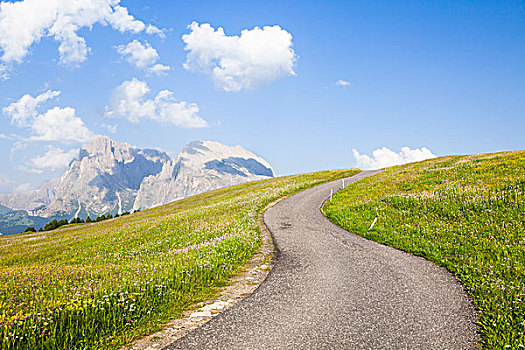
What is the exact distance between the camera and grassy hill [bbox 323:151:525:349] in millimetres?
7637

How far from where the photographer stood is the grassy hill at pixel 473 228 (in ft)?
25.1

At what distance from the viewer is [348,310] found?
→ 25.3 feet

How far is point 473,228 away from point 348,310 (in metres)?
12.0

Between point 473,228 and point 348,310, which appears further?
point 473,228

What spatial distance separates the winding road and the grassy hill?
609 mm

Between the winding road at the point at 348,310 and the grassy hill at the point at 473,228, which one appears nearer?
the winding road at the point at 348,310

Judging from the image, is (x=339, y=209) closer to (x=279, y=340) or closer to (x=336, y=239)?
(x=336, y=239)

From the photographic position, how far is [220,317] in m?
7.30

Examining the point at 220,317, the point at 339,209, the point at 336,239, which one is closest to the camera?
the point at 220,317

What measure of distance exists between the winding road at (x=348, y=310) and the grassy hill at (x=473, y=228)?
0.61m

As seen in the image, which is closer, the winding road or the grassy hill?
the winding road

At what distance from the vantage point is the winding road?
6242 millimetres

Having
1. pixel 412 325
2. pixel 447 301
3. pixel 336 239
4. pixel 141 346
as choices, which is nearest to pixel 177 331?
pixel 141 346

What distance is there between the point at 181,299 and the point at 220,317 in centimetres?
164
